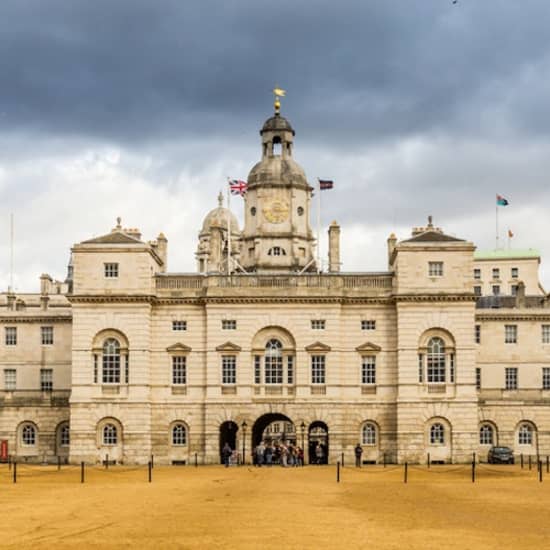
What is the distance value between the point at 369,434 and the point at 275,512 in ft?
120

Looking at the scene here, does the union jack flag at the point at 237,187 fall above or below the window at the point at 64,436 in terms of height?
above

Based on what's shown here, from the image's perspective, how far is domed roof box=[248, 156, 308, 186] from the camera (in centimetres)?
8538

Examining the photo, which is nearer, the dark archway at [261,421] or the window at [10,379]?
the dark archway at [261,421]

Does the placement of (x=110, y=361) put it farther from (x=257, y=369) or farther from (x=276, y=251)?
(x=276, y=251)

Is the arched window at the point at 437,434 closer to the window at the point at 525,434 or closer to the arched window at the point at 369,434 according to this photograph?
the arched window at the point at 369,434

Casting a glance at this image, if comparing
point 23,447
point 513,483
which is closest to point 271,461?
point 23,447

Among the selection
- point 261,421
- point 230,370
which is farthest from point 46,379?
point 261,421

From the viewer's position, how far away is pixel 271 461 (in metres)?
72.7

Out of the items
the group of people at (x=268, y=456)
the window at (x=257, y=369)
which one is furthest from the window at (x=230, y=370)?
the group of people at (x=268, y=456)

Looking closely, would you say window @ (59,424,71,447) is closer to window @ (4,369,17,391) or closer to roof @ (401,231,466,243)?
window @ (4,369,17,391)

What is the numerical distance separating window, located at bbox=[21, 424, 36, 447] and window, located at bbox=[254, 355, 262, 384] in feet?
50.7

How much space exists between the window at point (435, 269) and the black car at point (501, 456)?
1151 centimetres

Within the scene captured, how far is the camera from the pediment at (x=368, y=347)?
74.4 metres

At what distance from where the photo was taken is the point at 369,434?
7431 centimetres
